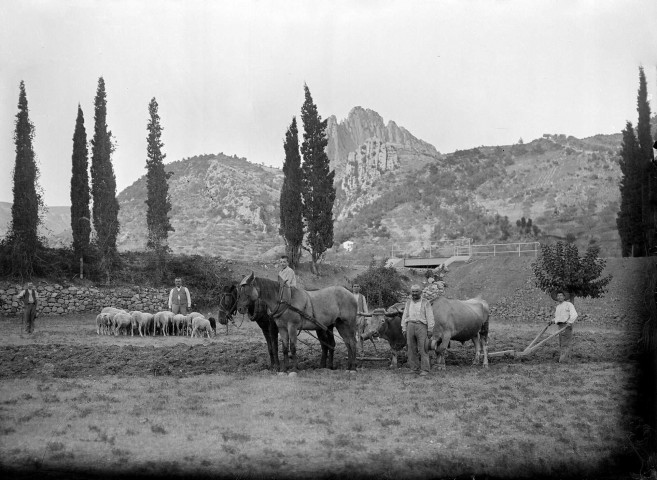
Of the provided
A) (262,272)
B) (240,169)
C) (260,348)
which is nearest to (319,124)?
(262,272)

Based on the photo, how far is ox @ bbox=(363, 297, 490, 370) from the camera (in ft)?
42.2

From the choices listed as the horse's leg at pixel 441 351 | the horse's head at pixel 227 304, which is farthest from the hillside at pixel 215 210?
the horse's head at pixel 227 304

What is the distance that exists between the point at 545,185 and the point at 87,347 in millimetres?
70592

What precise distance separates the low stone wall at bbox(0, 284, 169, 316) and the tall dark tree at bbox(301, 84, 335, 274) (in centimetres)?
1350

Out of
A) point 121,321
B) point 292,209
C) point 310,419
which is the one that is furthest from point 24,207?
point 292,209

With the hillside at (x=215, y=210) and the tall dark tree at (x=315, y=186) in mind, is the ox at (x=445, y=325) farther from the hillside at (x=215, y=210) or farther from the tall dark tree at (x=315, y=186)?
the hillside at (x=215, y=210)

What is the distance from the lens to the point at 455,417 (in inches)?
320

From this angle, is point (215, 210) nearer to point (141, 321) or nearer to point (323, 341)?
point (141, 321)

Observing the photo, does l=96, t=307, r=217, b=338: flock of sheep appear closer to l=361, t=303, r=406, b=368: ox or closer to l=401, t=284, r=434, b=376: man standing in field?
l=361, t=303, r=406, b=368: ox

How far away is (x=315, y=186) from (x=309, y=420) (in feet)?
117

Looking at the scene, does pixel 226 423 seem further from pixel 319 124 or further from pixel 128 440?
pixel 319 124

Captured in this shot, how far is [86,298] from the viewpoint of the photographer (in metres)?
28.5

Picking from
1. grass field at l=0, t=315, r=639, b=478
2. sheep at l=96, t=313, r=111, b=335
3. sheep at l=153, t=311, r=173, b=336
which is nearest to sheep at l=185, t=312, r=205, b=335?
sheep at l=153, t=311, r=173, b=336

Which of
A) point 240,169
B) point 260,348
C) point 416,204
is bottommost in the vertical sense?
point 260,348
